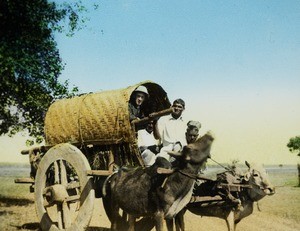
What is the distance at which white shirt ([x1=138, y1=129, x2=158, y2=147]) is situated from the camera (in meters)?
8.38

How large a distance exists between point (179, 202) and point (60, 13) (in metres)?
11.5

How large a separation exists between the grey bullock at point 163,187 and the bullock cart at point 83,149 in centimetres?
54

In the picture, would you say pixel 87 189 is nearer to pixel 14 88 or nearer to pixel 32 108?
pixel 14 88

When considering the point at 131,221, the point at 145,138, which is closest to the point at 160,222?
the point at 131,221

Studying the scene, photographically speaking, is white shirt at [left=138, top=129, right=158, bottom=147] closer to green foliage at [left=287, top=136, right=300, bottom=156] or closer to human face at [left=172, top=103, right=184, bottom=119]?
human face at [left=172, top=103, right=184, bottom=119]

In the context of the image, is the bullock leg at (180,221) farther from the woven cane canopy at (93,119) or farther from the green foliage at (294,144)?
the green foliage at (294,144)

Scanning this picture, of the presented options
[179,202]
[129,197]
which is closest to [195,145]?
[179,202]

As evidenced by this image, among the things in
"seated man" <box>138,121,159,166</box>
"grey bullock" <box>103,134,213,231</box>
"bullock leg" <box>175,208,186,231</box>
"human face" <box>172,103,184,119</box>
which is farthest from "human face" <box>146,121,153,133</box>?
"bullock leg" <box>175,208,186,231</box>

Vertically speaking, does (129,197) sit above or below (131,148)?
below

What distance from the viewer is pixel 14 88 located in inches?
565

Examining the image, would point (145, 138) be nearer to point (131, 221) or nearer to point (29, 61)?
point (131, 221)

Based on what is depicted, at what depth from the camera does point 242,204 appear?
8.30m

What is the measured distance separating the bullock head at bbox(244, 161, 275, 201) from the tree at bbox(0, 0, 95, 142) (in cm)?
864

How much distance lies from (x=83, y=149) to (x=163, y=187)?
7.68 ft
